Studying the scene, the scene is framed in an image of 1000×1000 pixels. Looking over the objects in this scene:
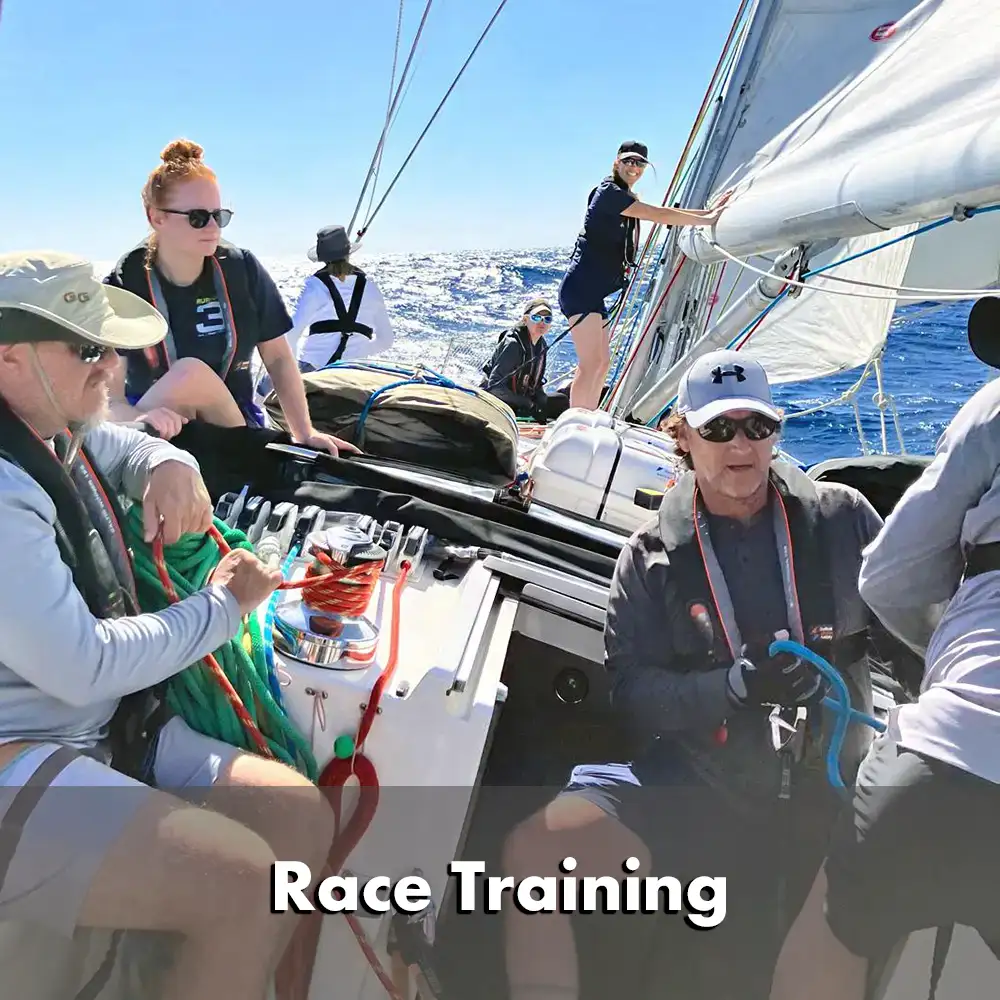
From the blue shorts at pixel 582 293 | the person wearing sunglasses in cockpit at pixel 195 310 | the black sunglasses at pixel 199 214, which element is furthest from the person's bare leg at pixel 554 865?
the blue shorts at pixel 582 293

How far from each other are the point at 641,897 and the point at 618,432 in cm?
135

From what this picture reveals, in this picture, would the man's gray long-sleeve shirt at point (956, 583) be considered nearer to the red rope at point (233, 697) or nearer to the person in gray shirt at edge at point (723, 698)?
the person in gray shirt at edge at point (723, 698)

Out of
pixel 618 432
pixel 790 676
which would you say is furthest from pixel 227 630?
pixel 618 432

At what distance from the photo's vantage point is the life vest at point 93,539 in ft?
3.60

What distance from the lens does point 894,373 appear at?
35.3 ft

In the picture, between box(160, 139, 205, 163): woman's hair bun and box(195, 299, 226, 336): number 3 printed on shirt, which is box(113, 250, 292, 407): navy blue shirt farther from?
box(160, 139, 205, 163): woman's hair bun

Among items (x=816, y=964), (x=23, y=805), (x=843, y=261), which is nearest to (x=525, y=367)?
(x=843, y=261)

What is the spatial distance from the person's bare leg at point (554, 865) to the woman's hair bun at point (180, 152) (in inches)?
72.3

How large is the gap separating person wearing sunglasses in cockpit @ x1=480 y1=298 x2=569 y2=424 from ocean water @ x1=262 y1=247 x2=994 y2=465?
0.44 meters

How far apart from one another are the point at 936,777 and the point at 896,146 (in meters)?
1.41

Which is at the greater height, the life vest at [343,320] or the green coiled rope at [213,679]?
the life vest at [343,320]

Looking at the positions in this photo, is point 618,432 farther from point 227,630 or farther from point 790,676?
point 227,630

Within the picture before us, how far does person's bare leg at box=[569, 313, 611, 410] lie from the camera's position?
4.20 meters

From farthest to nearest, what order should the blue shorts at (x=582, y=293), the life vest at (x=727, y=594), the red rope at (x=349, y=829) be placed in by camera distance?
1. the blue shorts at (x=582, y=293)
2. the life vest at (x=727, y=594)
3. the red rope at (x=349, y=829)
